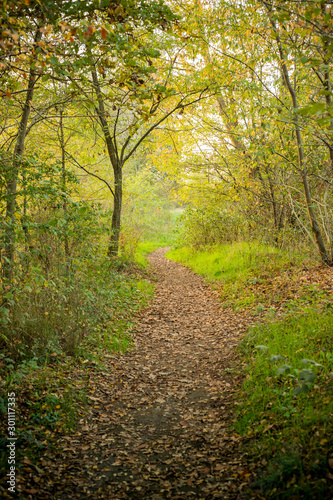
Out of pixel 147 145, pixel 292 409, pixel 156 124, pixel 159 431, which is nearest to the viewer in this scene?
pixel 292 409

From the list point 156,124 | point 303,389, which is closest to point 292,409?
point 303,389

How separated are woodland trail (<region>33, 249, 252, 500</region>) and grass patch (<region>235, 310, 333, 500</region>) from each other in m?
0.27

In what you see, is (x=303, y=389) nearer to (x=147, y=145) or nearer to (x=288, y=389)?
(x=288, y=389)

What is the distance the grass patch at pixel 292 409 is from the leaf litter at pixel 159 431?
9.3 inches

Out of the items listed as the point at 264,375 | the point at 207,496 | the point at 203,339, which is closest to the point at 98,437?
the point at 207,496

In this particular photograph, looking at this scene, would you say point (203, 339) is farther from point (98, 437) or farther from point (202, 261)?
point (202, 261)

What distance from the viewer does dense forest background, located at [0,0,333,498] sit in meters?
4.21

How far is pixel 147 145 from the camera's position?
404 inches

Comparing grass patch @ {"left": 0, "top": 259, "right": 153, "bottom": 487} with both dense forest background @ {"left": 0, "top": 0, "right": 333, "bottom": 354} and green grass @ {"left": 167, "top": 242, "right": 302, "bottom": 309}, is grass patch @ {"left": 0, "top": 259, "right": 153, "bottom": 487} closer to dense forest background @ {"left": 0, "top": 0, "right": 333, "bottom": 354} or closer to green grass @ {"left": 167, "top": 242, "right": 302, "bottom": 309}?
dense forest background @ {"left": 0, "top": 0, "right": 333, "bottom": 354}

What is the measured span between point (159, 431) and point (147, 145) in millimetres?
8412

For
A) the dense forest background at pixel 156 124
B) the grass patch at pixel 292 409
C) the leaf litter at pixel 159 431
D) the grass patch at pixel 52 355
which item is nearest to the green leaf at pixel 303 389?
the grass patch at pixel 292 409

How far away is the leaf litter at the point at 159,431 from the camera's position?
3.03 m

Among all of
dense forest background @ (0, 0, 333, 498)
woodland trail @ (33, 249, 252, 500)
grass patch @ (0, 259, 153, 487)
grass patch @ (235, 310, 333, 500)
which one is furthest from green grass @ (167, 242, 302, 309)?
grass patch @ (0, 259, 153, 487)

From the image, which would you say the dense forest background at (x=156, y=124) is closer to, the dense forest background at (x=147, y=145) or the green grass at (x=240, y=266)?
the dense forest background at (x=147, y=145)
